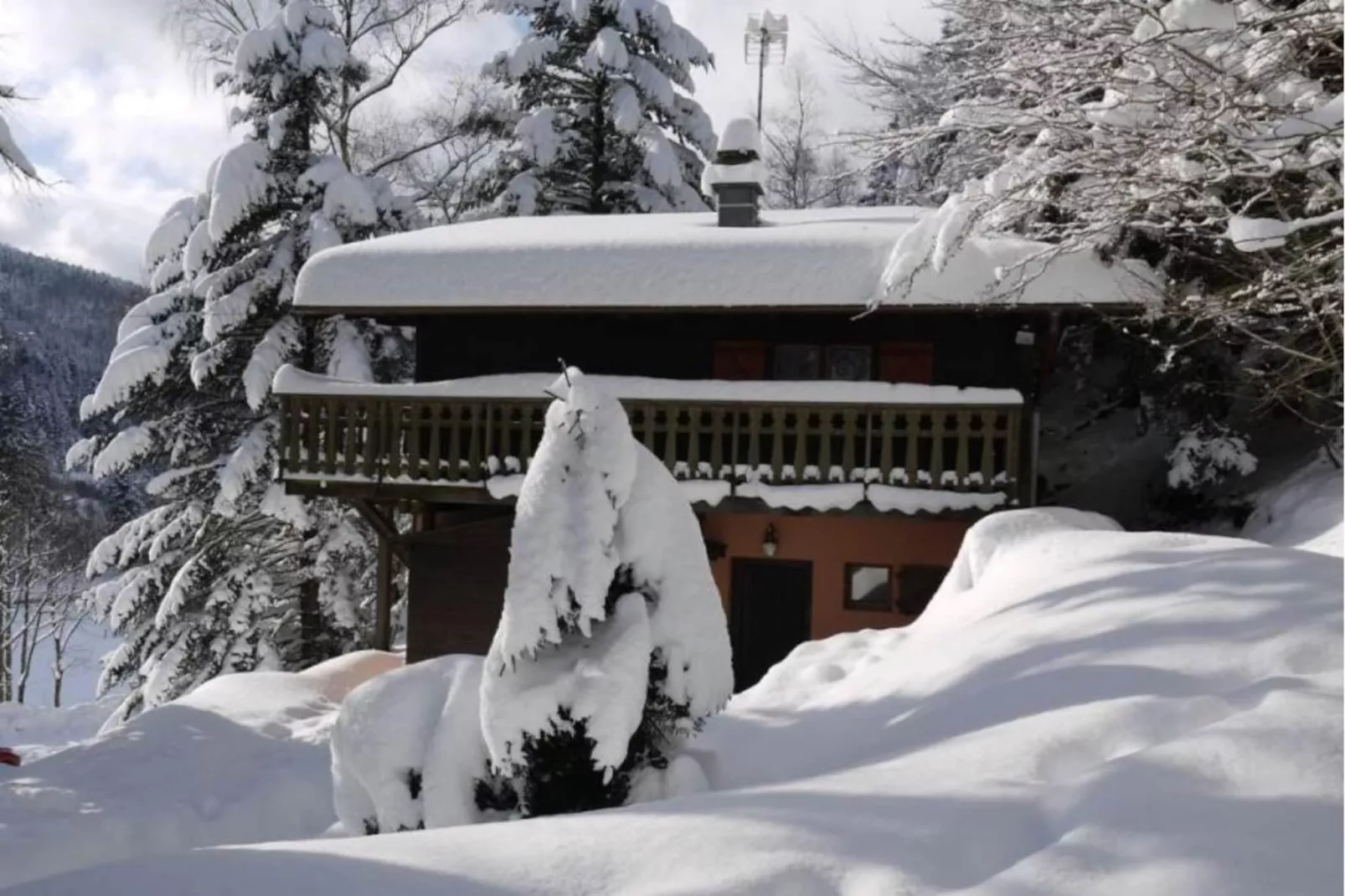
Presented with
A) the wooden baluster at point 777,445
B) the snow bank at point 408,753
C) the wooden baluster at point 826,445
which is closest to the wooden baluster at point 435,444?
the wooden baluster at point 777,445

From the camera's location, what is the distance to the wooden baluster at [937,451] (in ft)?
38.1

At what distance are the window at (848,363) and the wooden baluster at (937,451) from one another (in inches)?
78.6

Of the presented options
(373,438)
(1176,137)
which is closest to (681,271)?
(373,438)

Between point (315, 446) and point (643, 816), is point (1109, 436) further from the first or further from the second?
point (643, 816)

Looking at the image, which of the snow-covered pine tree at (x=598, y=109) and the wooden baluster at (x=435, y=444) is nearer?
the wooden baluster at (x=435, y=444)

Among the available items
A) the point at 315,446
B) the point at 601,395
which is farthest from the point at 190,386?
the point at 601,395

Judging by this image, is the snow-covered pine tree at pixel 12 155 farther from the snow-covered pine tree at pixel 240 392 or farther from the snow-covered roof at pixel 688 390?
the snow-covered pine tree at pixel 240 392

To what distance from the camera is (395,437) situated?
43.5 feet

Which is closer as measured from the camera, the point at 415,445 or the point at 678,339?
the point at 415,445

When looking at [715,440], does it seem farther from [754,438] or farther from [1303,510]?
[1303,510]

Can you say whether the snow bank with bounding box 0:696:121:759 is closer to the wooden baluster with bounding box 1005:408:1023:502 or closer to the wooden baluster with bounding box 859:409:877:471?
the wooden baluster with bounding box 859:409:877:471

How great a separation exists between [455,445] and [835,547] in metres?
4.87

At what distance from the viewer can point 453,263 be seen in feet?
45.0

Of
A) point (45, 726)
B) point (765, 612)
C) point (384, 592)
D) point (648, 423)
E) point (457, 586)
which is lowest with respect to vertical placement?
point (45, 726)
